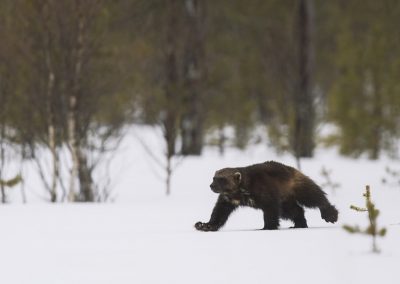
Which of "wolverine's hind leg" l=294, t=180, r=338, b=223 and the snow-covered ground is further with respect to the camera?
"wolverine's hind leg" l=294, t=180, r=338, b=223

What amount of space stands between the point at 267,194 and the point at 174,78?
34.6ft

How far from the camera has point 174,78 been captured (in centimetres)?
1523

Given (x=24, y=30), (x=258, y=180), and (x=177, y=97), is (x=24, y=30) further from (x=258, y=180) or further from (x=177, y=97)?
(x=258, y=180)

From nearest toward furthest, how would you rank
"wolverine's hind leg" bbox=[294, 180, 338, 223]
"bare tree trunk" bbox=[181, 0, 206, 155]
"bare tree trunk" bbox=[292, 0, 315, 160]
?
"wolverine's hind leg" bbox=[294, 180, 338, 223] < "bare tree trunk" bbox=[292, 0, 315, 160] < "bare tree trunk" bbox=[181, 0, 206, 155]

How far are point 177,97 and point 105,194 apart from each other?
3416mm

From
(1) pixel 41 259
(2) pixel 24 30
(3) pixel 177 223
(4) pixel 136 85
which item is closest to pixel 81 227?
(3) pixel 177 223

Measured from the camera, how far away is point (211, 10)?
2364 centimetres

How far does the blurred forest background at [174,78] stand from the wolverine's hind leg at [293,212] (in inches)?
154

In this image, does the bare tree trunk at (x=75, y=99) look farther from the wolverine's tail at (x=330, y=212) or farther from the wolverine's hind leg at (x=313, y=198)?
the wolverine's tail at (x=330, y=212)

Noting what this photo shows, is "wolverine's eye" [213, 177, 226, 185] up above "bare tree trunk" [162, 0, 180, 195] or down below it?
below

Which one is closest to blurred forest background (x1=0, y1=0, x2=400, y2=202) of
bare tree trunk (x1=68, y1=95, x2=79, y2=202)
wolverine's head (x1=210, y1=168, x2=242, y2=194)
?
bare tree trunk (x1=68, y1=95, x2=79, y2=202)

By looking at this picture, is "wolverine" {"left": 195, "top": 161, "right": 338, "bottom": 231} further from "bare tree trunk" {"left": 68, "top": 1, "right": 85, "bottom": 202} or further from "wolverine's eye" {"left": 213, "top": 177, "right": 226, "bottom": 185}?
"bare tree trunk" {"left": 68, "top": 1, "right": 85, "bottom": 202}

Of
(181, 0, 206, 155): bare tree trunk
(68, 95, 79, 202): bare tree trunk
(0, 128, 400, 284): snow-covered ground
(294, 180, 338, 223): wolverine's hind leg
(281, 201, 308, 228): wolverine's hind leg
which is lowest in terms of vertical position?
(0, 128, 400, 284): snow-covered ground

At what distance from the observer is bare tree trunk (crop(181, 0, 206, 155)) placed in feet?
51.6
